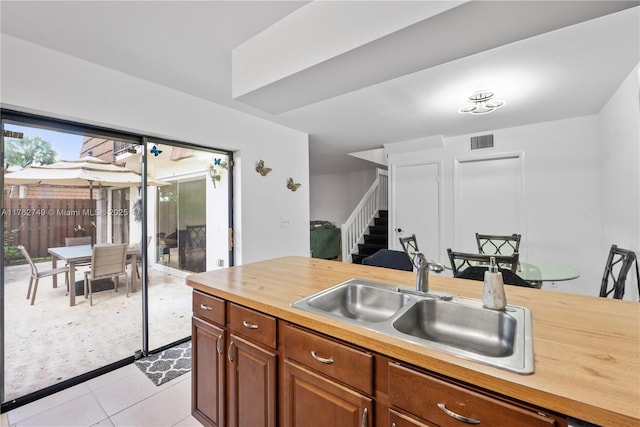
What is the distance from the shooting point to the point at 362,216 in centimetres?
630

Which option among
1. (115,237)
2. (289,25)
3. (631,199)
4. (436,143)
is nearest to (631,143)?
(631,199)

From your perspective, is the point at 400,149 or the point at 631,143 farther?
the point at 400,149

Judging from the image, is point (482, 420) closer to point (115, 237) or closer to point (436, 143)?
point (115, 237)

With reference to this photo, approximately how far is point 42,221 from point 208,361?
5.95 feet

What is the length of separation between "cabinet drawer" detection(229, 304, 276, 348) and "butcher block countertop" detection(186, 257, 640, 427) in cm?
5

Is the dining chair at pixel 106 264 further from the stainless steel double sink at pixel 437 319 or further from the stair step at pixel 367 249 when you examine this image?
the stair step at pixel 367 249

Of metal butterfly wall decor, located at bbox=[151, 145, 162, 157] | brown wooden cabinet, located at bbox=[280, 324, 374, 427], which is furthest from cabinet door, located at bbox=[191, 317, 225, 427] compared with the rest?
metal butterfly wall decor, located at bbox=[151, 145, 162, 157]

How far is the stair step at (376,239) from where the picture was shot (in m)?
Result: 6.01

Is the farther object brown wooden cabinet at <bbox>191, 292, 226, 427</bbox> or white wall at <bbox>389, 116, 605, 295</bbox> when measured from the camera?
white wall at <bbox>389, 116, 605, 295</bbox>

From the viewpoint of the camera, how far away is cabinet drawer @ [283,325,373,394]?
3.22ft

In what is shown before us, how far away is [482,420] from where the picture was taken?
29.8 inches

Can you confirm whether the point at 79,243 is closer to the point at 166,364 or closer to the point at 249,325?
the point at 166,364

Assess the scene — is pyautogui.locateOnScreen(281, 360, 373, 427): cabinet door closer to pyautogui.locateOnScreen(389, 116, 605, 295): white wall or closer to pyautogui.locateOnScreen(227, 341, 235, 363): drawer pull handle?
pyautogui.locateOnScreen(227, 341, 235, 363): drawer pull handle

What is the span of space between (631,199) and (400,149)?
3.01m
